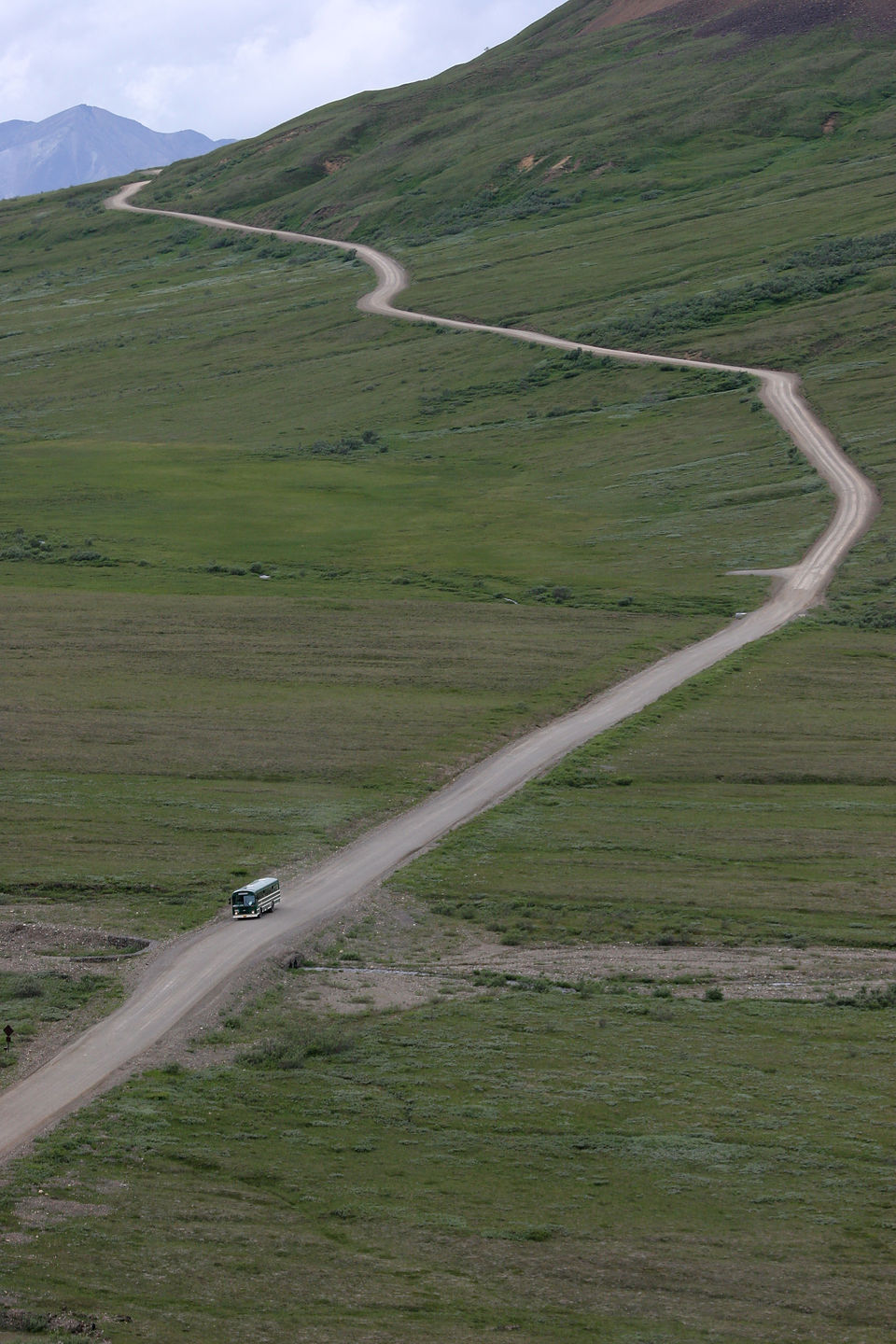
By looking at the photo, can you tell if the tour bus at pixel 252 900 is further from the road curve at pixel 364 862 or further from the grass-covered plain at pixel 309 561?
the grass-covered plain at pixel 309 561

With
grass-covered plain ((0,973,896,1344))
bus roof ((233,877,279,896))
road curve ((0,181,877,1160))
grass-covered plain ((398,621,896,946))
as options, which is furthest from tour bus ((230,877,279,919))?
grass-covered plain ((0,973,896,1344))

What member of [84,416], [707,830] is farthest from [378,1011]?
[84,416]

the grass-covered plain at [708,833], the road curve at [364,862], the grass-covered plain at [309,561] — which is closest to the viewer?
the road curve at [364,862]

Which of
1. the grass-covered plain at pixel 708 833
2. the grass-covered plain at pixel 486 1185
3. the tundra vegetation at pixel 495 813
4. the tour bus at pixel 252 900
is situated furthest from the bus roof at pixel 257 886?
the grass-covered plain at pixel 486 1185

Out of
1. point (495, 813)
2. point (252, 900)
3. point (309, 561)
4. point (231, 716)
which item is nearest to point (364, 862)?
point (252, 900)

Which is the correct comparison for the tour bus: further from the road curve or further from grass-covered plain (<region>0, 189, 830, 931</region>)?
grass-covered plain (<region>0, 189, 830, 931</region>)

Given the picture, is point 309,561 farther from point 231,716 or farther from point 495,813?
point 495,813
